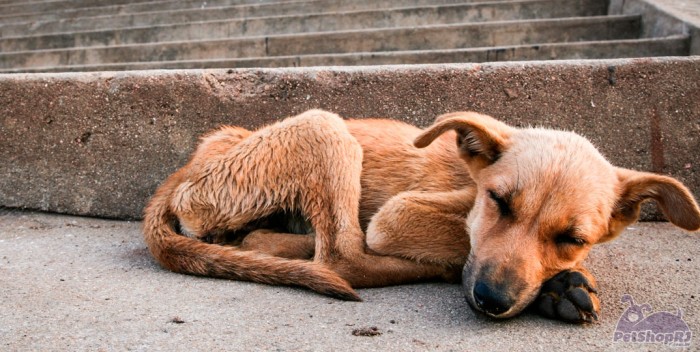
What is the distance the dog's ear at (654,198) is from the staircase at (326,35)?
3.64m

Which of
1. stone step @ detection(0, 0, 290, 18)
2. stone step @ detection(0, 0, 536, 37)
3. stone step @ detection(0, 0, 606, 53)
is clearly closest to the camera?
stone step @ detection(0, 0, 606, 53)

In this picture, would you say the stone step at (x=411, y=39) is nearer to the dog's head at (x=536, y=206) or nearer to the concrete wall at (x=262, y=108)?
the concrete wall at (x=262, y=108)

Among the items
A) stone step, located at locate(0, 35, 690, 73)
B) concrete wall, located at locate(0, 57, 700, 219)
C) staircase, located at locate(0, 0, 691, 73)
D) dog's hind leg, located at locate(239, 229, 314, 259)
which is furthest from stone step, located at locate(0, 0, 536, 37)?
dog's hind leg, located at locate(239, 229, 314, 259)

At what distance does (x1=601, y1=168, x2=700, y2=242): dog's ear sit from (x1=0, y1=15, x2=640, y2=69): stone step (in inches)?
193

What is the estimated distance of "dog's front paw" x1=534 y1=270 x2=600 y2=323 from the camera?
350 centimetres

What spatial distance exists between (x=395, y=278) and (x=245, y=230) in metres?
1.17

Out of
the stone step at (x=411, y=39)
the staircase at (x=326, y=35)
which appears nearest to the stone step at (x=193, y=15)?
the staircase at (x=326, y=35)

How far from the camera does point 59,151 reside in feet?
19.4

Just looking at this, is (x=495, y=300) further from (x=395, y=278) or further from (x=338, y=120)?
(x=338, y=120)

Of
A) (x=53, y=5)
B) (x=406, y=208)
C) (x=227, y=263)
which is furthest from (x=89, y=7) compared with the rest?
(x=406, y=208)

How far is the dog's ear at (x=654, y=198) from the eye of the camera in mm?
3748

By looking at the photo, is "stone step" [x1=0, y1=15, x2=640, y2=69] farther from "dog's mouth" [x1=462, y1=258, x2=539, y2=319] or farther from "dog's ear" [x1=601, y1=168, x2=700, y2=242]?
"dog's mouth" [x1=462, y1=258, x2=539, y2=319]

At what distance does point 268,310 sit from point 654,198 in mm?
2258

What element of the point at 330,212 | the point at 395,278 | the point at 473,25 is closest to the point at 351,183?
the point at 330,212
